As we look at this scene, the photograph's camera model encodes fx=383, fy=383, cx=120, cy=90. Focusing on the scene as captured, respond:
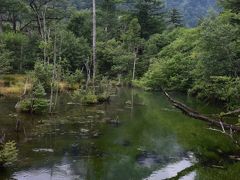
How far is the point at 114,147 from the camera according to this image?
58.4 feet

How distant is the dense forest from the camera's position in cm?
3212

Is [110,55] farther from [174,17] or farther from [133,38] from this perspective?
[174,17]

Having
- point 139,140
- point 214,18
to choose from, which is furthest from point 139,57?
point 139,140

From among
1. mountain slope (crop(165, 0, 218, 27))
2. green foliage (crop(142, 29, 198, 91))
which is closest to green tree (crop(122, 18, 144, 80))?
green foliage (crop(142, 29, 198, 91))

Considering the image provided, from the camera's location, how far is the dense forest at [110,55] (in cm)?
3212

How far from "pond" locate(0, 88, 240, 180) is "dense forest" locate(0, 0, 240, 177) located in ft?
5.44

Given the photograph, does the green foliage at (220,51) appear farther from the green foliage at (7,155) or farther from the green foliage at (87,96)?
the green foliage at (7,155)

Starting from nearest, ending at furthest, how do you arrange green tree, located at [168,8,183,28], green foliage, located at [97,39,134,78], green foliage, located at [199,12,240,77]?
green foliage, located at [199,12,240,77] < green foliage, located at [97,39,134,78] < green tree, located at [168,8,183,28]

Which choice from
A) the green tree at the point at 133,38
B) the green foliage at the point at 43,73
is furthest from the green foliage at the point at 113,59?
the green foliage at the point at 43,73

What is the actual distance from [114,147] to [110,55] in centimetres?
4071

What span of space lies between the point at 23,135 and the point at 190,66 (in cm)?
2917

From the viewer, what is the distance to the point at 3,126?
20.4 metres

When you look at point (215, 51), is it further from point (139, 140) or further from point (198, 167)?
point (198, 167)

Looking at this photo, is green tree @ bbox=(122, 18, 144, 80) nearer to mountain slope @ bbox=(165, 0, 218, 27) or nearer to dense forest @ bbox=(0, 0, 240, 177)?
dense forest @ bbox=(0, 0, 240, 177)
